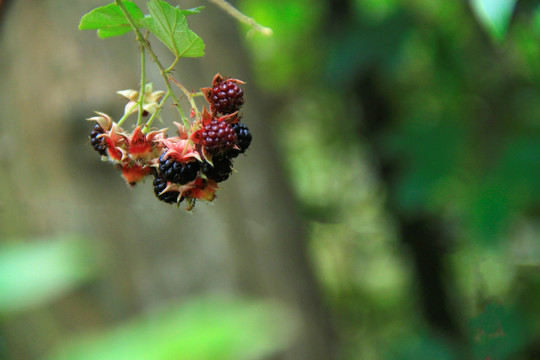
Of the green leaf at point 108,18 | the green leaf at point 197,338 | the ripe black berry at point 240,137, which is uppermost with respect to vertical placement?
the green leaf at point 108,18

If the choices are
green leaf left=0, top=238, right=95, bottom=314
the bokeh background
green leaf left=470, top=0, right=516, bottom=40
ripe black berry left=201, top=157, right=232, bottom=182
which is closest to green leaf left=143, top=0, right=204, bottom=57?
ripe black berry left=201, top=157, right=232, bottom=182

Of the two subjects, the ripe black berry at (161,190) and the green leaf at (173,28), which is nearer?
the green leaf at (173,28)

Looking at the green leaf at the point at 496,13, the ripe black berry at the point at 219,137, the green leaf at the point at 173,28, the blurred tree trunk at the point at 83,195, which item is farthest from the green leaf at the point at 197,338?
the blurred tree trunk at the point at 83,195

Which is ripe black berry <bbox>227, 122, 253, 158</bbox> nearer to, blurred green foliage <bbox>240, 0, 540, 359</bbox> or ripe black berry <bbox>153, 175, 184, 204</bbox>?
ripe black berry <bbox>153, 175, 184, 204</bbox>

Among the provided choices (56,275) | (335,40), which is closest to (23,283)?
(56,275)

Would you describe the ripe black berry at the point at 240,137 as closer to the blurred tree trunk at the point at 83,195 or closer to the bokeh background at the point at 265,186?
the bokeh background at the point at 265,186
